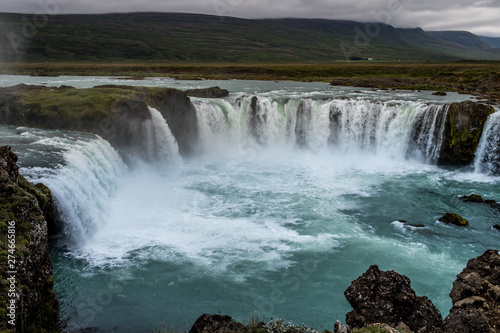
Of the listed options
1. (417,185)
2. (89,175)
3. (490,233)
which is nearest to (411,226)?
(490,233)

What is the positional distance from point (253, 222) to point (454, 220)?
37.2ft

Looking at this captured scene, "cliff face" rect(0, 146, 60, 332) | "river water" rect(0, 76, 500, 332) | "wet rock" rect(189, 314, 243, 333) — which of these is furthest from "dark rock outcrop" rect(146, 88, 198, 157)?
"wet rock" rect(189, 314, 243, 333)

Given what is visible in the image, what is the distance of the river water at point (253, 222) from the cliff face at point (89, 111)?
152 cm

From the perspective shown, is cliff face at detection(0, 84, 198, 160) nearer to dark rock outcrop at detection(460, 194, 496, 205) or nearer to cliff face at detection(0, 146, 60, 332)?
cliff face at detection(0, 146, 60, 332)

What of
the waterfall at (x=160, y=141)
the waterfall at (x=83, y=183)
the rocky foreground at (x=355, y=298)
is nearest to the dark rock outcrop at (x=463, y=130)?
the waterfall at (x=160, y=141)

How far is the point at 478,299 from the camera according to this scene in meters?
9.20

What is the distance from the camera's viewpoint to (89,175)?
68.8 feet

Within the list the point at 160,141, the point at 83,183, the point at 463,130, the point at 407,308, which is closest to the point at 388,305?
the point at 407,308

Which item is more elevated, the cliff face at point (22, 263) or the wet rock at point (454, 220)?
the cliff face at point (22, 263)

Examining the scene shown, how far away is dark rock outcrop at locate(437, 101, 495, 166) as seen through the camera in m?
32.3

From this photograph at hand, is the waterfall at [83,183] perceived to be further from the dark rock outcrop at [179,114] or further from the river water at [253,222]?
the dark rock outcrop at [179,114]

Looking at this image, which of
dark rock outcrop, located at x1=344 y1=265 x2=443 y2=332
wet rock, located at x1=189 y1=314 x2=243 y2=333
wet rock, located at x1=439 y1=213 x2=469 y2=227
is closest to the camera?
dark rock outcrop, located at x1=344 y1=265 x2=443 y2=332

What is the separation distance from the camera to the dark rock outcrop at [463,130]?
3231cm

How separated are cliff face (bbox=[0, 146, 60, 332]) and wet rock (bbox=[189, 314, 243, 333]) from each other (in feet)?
14.7
